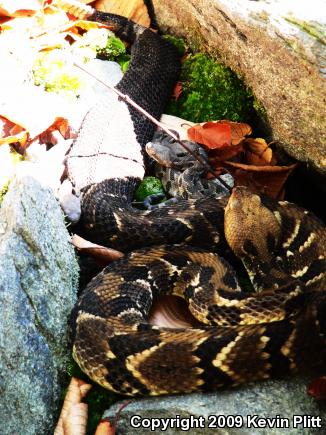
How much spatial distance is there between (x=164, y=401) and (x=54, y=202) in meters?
1.43

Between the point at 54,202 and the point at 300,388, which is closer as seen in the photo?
the point at 300,388

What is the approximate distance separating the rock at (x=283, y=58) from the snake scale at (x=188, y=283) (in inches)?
21.1

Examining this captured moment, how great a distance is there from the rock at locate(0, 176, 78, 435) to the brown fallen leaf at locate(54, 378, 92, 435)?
0.05m

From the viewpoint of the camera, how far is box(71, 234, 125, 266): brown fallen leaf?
429 cm

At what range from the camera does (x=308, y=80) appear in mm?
4074

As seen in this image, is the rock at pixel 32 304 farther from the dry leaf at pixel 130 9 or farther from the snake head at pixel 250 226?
the dry leaf at pixel 130 9

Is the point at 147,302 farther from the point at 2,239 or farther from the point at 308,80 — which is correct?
the point at 308,80

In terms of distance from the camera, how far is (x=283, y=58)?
4203mm

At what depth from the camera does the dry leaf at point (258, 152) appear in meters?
4.86

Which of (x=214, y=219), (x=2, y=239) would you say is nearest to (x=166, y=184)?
(x=214, y=219)

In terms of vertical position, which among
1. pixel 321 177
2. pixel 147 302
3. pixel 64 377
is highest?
pixel 321 177

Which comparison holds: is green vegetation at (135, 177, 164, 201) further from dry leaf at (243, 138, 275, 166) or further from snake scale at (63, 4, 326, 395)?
dry leaf at (243, 138, 275, 166)

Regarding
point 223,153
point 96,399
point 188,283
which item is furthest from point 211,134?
point 96,399

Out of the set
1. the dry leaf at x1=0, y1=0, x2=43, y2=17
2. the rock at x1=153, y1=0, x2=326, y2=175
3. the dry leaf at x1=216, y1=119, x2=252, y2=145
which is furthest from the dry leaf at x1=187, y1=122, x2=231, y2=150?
the dry leaf at x1=0, y1=0, x2=43, y2=17
